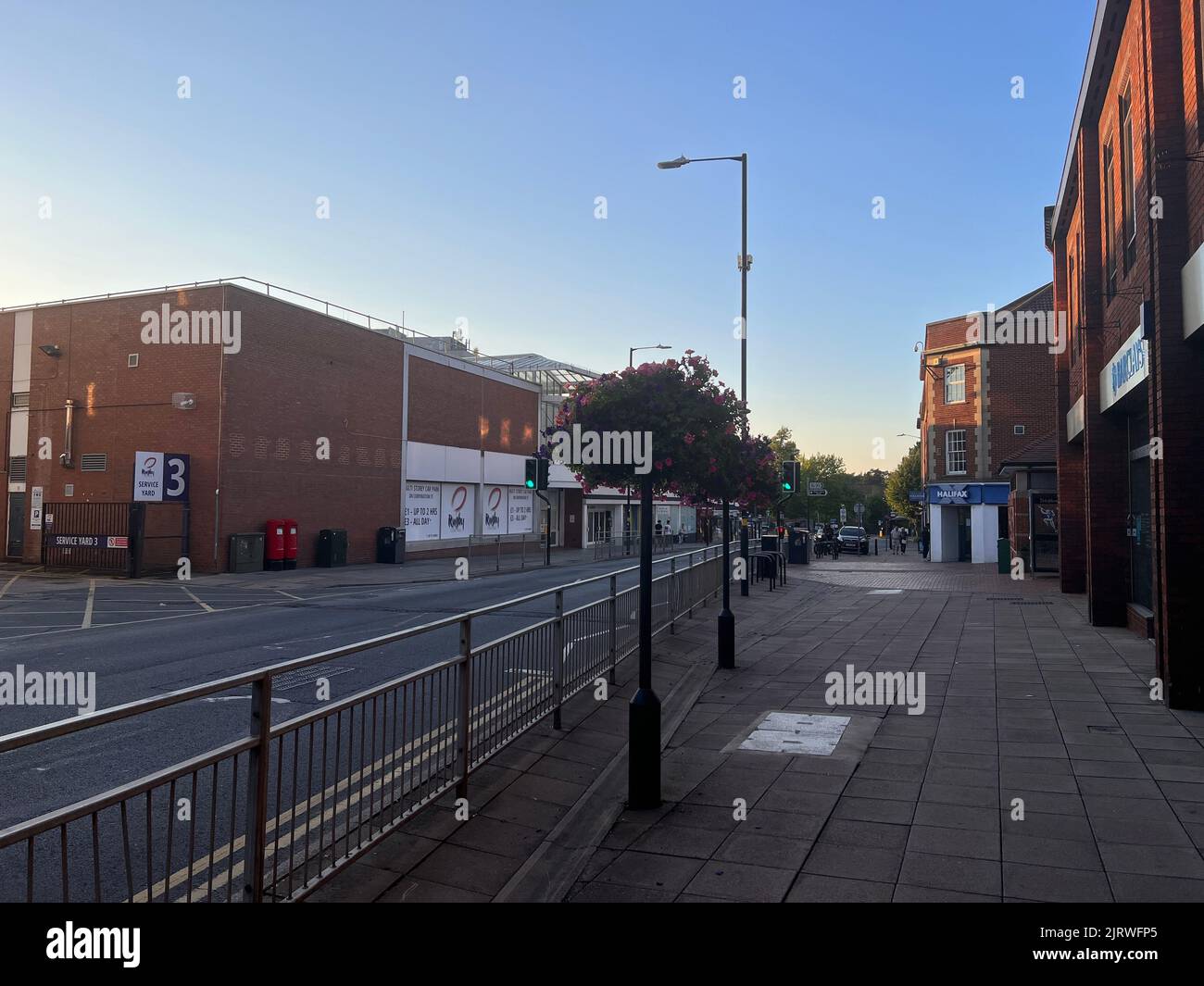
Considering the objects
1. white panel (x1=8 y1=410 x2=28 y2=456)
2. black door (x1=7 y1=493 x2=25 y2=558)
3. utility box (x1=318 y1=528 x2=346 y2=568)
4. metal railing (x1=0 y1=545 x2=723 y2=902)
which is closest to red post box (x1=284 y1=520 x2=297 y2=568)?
utility box (x1=318 y1=528 x2=346 y2=568)

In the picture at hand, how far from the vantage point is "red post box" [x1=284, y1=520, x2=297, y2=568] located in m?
28.0

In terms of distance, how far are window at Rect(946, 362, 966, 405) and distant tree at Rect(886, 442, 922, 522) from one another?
28349 millimetres

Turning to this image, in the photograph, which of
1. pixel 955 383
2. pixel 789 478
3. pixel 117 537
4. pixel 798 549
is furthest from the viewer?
pixel 955 383

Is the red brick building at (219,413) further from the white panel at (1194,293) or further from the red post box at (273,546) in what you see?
the white panel at (1194,293)

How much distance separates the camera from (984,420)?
39531mm

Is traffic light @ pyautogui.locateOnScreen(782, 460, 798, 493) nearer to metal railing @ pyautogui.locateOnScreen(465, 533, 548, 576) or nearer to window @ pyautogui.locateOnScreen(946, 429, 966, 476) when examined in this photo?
metal railing @ pyautogui.locateOnScreen(465, 533, 548, 576)

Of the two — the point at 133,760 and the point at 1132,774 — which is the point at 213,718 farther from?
the point at 1132,774

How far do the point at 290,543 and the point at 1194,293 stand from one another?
25.7 m

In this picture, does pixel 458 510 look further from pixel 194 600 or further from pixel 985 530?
pixel 985 530

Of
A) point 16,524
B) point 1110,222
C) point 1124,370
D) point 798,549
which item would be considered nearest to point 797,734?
point 1124,370

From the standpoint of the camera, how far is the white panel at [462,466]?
38688mm

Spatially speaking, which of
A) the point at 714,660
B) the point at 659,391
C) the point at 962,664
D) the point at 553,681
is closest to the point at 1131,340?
the point at 962,664

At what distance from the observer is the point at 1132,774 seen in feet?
20.8

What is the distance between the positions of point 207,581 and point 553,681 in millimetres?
19421
